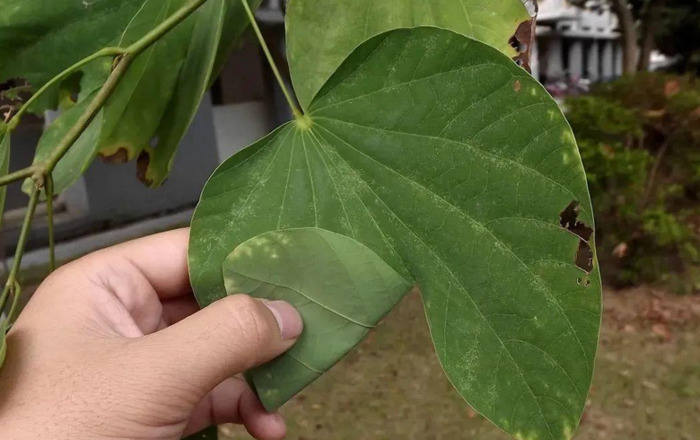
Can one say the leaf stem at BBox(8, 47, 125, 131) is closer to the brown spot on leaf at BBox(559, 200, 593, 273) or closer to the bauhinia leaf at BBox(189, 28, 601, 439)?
the bauhinia leaf at BBox(189, 28, 601, 439)

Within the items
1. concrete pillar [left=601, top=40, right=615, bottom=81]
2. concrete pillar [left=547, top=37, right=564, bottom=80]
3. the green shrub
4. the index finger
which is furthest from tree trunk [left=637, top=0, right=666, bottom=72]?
concrete pillar [left=601, top=40, right=615, bottom=81]

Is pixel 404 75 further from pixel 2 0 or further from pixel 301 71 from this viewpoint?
pixel 2 0

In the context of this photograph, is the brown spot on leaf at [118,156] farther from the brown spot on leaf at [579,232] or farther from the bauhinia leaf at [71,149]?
the brown spot on leaf at [579,232]

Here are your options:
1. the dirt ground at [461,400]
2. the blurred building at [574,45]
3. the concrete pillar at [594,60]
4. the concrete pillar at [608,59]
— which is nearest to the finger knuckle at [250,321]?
the dirt ground at [461,400]

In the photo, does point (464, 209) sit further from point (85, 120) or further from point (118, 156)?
point (118, 156)

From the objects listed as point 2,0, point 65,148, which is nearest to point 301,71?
point 65,148

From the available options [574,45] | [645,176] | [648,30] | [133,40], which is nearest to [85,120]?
[133,40]
